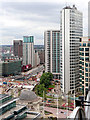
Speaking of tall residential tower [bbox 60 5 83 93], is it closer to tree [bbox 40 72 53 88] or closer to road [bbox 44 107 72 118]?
road [bbox 44 107 72 118]

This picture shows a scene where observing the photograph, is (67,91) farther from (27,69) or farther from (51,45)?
(27,69)

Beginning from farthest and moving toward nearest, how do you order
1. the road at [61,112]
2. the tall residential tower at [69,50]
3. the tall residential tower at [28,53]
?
the tall residential tower at [28,53] < the tall residential tower at [69,50] < the road at [61,112]

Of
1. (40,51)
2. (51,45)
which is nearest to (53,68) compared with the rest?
(51,45)

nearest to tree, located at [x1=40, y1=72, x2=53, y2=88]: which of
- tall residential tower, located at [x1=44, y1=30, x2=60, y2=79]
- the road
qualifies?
tall residential tower, located at [x1=44, y1=30, x2=60, y2=79]

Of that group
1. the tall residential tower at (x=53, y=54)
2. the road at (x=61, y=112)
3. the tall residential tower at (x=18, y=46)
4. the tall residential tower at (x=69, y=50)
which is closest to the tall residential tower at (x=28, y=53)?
the tall residential tower at (x=18, y=46)

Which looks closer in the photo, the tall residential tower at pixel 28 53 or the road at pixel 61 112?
the road at pixel 61 112

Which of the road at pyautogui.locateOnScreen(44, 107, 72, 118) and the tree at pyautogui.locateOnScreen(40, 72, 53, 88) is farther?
the tree at pyautogui.locateOnScreen(40, 72, 53, 88)

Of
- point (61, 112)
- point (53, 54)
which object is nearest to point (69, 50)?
point (61, 112)

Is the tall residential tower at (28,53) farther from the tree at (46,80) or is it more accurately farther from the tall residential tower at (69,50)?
the tall residential tower at (69,50)
